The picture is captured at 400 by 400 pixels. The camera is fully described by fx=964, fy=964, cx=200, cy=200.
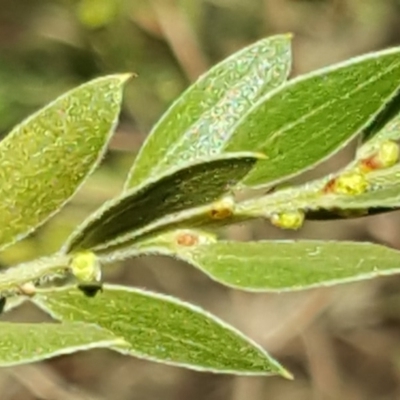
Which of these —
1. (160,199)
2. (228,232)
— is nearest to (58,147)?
(160,199)

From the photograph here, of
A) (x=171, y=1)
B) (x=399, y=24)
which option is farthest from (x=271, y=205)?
(x=399, y=24)

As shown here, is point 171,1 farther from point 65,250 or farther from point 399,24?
point 65,250

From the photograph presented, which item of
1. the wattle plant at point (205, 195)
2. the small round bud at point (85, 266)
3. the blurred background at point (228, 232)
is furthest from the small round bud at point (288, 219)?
the blurred background at point (228, 232)

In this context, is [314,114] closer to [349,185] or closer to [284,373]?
[349,185]

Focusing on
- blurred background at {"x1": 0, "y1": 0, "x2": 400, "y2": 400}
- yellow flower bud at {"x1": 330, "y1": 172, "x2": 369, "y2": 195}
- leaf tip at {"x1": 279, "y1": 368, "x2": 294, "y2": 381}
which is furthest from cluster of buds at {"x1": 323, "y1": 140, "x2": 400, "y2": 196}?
blurred background at {"x1": 0, "y1": 0, "x2": 400, "y2": 400}

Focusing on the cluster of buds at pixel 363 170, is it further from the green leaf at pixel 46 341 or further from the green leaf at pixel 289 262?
the green leaf at pixel 46 341

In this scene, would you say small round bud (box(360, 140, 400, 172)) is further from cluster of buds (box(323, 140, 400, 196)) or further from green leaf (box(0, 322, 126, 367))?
green leaf (box(0, 322, 126, 367))
